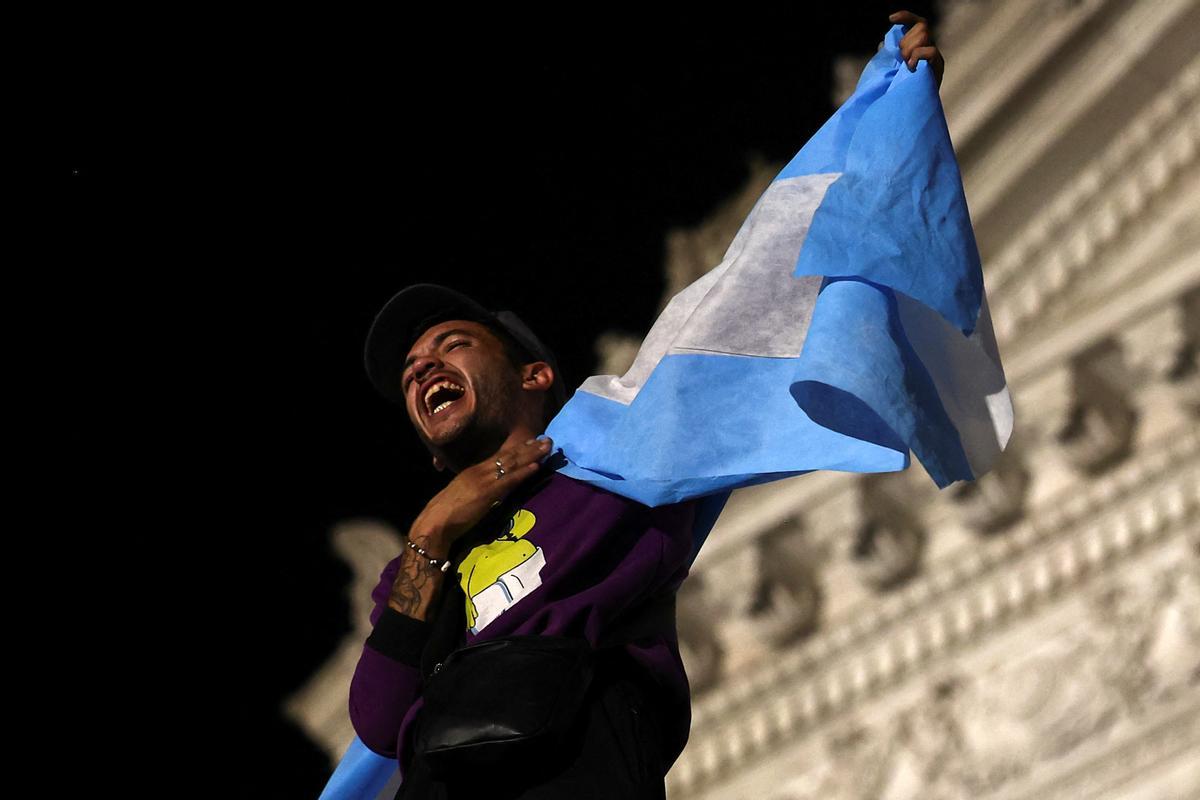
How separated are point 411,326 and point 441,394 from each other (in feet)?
0.43

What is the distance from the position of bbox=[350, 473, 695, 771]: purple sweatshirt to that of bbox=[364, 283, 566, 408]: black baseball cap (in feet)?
0.96

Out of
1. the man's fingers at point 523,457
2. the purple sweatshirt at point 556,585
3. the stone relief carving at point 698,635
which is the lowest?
the stone relief carving at point 698,635

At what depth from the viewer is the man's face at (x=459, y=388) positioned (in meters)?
1.99

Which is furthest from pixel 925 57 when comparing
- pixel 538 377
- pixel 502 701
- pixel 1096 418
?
pixel 1096 418

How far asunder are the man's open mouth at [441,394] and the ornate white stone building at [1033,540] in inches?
61.8

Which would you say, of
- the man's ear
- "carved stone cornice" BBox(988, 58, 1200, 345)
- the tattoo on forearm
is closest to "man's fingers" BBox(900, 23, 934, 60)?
the man's ear

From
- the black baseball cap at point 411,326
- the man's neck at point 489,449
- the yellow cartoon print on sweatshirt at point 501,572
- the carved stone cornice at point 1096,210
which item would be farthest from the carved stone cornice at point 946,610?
the yellow cartoon print on sweatshirt at point 501,572

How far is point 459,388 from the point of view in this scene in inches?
79.4

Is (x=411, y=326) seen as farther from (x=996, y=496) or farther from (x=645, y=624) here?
(x=996, y=496)

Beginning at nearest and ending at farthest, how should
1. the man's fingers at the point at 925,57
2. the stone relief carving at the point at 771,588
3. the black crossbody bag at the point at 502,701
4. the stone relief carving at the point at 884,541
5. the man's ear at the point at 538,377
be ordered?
the black crossbody bag at the point at 502,701, the man's fingers at the point at 925,57, the man's ear at the point at 538,377, the stone relief carving at the point at 884,541, the stone relief carving at the point at 771,588

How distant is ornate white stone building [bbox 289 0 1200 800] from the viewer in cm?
318

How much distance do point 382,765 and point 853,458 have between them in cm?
66

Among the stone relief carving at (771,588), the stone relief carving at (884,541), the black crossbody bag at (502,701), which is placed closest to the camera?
the black crossbody bag at (502,701)

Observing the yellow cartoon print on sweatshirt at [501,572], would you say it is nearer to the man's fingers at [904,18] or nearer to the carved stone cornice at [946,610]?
the man's fingers at [904,18]
